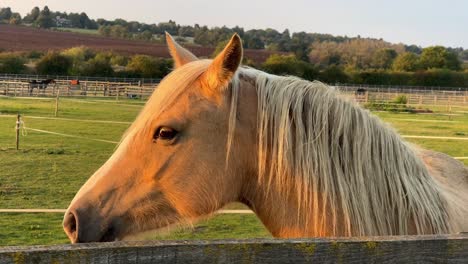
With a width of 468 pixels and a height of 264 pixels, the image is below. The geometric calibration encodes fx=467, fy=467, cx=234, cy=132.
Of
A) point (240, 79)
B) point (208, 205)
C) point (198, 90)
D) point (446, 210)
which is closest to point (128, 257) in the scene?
point (208, 205)

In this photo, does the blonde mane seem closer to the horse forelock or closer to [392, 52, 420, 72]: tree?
the horse forelock

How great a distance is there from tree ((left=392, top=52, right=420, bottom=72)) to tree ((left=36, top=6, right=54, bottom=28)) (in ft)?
239

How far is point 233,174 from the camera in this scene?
207cm

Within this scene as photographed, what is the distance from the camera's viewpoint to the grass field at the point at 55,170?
6.46 meters

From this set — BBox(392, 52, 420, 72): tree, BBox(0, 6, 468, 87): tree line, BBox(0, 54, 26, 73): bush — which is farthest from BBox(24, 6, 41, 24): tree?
BBox(392, 52, 420, 72): tree

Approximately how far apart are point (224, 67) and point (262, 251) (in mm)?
939

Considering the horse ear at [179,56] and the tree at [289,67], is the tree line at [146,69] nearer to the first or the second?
the tree at [289,67]

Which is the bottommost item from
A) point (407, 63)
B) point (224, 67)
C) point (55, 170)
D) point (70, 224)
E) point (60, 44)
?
point (55, 170)

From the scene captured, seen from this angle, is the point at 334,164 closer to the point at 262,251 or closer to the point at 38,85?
the point at 262,251

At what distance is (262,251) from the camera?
1.31m

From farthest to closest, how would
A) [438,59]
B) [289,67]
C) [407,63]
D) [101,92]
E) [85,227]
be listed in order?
[438,59]
[407,63]
[289,67]
[101,92]
[85,227]

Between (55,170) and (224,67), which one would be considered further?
(55,170)

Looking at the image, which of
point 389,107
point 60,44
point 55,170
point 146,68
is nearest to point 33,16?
point 60,44

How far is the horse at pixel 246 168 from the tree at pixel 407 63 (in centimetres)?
7426
